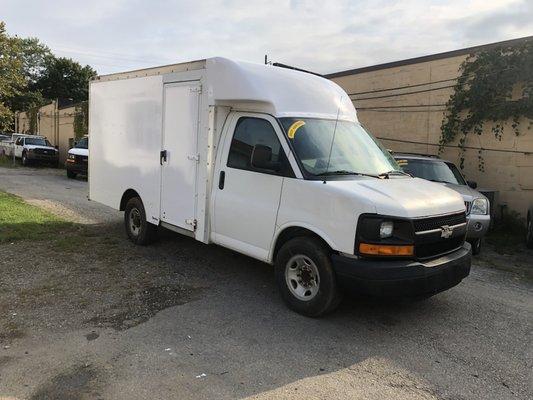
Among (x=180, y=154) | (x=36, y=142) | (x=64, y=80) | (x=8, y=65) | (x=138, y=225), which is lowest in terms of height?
(x=138, y=225)

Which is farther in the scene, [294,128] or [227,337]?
[294,128]

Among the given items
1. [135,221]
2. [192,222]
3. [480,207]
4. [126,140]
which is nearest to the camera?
[192,222]

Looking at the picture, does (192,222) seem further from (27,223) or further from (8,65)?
(8,65)

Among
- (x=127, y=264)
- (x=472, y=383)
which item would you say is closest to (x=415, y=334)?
(x=472, y=383)

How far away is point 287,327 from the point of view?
4.70 meters

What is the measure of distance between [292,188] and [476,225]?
420 cm

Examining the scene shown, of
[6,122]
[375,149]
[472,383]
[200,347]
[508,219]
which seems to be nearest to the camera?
[472,383]

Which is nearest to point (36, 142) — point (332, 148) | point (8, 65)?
point (8, 65)

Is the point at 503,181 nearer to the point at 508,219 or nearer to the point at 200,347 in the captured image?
the point at 508,219

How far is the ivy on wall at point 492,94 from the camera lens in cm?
1053

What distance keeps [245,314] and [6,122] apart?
1109 inches

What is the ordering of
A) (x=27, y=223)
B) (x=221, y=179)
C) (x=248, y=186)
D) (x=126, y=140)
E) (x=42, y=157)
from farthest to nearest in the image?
Answer: (x=42, y=157) < (x=27, y=223) < (x=126, y=140) < (x=221, y=179) < (x=248, y=186)

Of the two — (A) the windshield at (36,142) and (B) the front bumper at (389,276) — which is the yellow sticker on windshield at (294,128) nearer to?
(B) the front bumper at (389,276)

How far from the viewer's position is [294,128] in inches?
203
